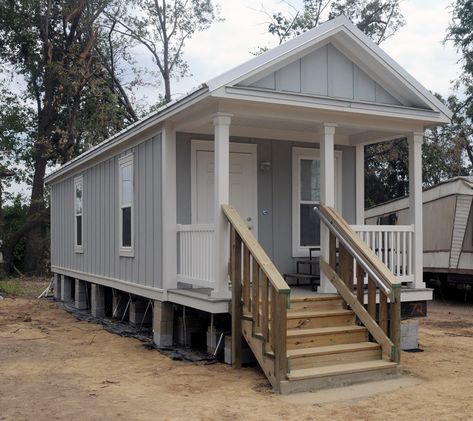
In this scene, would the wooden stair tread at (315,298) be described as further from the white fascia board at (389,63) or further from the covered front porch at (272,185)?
the white fascia board at (389,63)

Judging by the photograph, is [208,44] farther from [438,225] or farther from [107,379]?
[107,379]

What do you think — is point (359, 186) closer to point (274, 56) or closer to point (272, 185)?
point (272, 185)

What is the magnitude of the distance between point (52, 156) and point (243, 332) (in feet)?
58.4

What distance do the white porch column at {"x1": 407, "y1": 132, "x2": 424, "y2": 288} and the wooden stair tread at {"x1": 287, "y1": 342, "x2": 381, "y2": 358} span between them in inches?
68.9

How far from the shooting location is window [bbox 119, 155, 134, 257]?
30.6ft

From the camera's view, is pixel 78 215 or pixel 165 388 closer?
pixel 165 388

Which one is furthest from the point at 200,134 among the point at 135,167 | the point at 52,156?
the point at 52,156

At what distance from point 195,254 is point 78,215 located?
6109mm

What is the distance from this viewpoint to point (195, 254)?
7438 millimetres

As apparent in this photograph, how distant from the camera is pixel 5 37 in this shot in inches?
892

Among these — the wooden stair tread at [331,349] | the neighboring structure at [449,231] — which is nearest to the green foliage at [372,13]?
the neighboring structure at [449,231]

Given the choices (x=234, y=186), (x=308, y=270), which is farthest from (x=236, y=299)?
(x=308, y=270)

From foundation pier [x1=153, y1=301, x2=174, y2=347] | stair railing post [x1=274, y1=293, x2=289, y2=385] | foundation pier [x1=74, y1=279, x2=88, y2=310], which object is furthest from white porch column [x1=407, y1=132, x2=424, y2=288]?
foundation pier [x1=74, y1=279, x2=88, y2=310]

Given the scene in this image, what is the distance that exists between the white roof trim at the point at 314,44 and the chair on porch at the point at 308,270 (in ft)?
8.74
